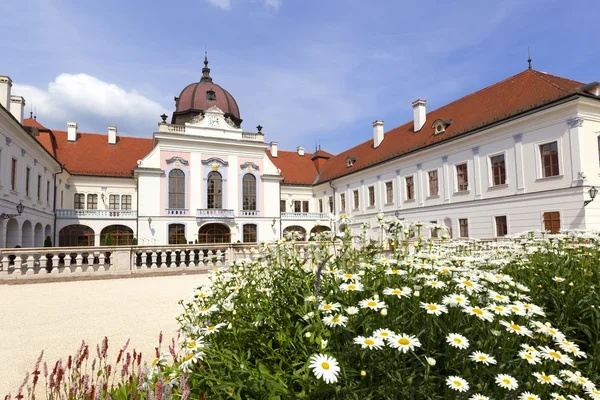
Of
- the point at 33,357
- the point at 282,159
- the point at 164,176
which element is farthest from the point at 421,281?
the point at 282,159

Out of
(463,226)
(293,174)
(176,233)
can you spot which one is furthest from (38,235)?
(463,226)

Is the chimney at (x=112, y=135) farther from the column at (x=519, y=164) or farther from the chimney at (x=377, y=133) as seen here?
the column at (x=519, y=164)

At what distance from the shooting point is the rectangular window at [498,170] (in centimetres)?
1812

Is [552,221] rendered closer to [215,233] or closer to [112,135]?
[215,233]

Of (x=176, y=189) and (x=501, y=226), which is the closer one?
(x=501, y=226)

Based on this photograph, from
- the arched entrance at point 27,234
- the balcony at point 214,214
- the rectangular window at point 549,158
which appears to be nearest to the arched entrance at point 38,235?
the arched entrance at point 27,234

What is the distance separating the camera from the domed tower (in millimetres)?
30500

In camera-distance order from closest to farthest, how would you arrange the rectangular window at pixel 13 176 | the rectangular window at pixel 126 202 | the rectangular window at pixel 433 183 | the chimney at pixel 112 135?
the rectangular window at pixel 13 176 → the rectangular window at pixel 433 183 → the rectangular window at pixel 126 202 → the chimney at pixel 112 135

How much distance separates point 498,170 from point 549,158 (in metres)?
2.57

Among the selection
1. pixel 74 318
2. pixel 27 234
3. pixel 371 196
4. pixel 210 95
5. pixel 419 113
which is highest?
pixel 210 95

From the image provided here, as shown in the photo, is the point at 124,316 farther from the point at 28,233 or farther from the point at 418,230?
the point at 28,233

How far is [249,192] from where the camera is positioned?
29125 millimetres

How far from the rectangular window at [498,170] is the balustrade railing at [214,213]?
1859 centimetres

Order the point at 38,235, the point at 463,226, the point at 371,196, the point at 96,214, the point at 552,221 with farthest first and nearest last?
the point at 371,196 < the point at 96,214 < the point at 38,235 < the point at 463,226 < the point at 552,221
